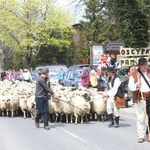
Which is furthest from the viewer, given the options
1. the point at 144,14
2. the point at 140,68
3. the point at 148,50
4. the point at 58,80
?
the point at 58,80

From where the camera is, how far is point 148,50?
16406 millimetres

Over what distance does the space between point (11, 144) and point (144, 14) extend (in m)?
12.1

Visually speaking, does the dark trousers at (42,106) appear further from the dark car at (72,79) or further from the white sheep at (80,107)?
the dark car at (72,79)

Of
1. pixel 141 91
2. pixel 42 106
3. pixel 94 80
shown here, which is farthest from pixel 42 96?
pixel 94 80

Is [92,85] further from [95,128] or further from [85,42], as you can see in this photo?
[85,42]

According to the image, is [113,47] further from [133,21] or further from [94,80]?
[133,21]

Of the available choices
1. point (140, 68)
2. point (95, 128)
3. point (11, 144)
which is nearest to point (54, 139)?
point (11, 144)

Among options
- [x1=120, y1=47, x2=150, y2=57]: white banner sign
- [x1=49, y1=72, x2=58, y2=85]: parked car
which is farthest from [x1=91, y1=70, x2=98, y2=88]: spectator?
[x1=49, y1=72, x2=58, y2=85]: parked car

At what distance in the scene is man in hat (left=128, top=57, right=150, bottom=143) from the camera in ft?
29.8

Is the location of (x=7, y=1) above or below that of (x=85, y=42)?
above

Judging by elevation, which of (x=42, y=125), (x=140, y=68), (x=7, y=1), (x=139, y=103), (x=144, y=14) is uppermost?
(x=7, y=1)

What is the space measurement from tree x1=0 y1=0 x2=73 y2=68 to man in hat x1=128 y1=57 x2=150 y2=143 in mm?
41628

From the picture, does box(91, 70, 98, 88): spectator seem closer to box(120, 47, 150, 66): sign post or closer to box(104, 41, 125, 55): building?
box(120, 47, 150, 66): sign post

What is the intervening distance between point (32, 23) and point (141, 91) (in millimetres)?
42677
